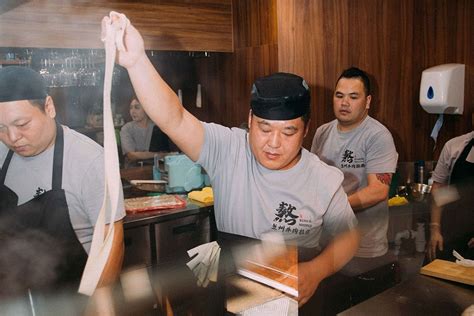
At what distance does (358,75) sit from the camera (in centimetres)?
124

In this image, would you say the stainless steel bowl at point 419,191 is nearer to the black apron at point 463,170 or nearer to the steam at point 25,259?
the black apron at point 463,170

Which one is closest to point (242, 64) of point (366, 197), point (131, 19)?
point (131, 19)

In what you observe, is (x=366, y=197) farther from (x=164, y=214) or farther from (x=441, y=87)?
(x=164, y=214)

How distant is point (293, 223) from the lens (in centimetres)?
109

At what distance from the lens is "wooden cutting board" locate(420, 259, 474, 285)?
1.16m

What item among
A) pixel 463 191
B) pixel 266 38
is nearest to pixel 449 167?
pixel 463 191

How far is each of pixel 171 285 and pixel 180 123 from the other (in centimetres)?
39

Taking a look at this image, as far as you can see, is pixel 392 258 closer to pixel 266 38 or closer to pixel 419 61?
pixel 419 61

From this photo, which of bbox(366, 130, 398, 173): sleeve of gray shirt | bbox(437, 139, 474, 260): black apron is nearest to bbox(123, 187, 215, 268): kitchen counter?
bbox(366, 130, 398, 173): sleeve of gray shirt

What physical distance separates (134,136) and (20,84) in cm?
22

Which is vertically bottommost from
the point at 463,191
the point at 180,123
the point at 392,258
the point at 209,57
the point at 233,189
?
the point at 392,258

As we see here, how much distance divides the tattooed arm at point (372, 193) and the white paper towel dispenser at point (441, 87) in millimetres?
276

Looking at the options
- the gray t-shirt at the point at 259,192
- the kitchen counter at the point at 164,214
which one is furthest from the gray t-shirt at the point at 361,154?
the kitchen counter at the point at 164,214

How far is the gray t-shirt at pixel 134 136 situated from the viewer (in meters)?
0.85
